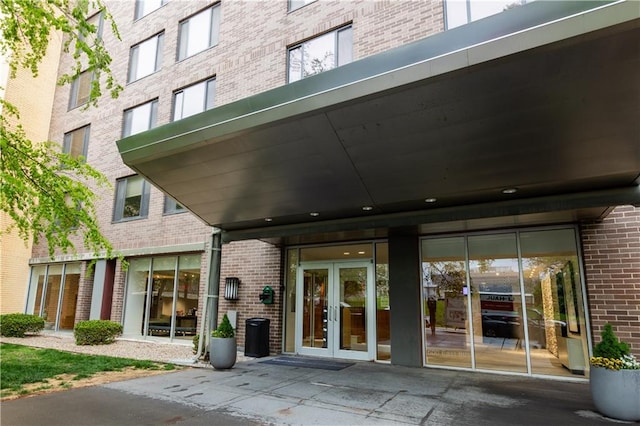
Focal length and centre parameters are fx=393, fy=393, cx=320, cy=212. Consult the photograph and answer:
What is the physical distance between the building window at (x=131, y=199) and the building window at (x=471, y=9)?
1100cm

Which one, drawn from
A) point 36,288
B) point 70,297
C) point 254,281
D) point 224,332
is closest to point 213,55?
point 254,281

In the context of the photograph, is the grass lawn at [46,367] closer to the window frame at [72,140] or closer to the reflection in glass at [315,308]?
the reflection in glass at [315,308]

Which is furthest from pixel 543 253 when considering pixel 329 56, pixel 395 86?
pixel 329 56

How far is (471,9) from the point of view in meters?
8.65

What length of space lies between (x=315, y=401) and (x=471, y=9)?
8.51m

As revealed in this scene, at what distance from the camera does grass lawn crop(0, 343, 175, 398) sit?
6.54 m

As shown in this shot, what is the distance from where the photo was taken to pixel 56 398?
5.78 meters

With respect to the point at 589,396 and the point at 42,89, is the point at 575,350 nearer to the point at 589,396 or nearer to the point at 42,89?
the point at 589,396

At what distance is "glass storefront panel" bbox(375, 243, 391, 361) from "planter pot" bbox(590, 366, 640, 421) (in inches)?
176

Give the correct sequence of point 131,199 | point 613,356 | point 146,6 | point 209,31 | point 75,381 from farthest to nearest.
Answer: point 146,6 < point 131,199 < point 209,31 < point 75,381 < point 613,356

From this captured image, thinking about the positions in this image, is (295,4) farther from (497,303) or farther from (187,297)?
(497,303)

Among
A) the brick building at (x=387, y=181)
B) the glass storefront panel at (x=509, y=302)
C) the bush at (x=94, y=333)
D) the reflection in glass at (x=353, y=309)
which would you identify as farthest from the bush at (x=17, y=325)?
the glass storefront panel at (x=509, y=302)

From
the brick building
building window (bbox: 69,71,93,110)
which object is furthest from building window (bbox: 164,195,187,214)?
building window (bbox: 69,71,93,110)

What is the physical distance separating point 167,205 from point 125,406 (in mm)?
8909
